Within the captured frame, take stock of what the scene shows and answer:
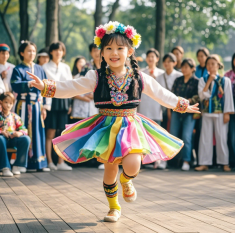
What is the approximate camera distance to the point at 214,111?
7715mm

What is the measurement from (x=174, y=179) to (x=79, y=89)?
300 centimetres

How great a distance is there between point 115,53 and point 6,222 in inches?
70.2

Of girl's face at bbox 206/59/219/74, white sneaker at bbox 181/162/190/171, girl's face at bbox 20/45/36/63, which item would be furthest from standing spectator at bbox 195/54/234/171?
girl's face at bbox 20/45/36/63

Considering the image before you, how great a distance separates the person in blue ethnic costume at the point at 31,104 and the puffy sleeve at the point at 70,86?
2886mm

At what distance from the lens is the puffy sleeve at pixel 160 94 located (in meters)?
4.39

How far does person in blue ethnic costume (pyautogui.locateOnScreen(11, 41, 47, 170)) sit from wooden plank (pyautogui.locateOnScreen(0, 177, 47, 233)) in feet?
5.58

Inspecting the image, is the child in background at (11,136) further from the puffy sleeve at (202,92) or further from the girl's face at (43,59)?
the puffy sleeve at (202,92)

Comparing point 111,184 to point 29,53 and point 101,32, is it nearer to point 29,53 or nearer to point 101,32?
point 101,32

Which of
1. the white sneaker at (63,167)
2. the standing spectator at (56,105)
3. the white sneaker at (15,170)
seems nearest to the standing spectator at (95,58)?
the standing spectator at (56,105)

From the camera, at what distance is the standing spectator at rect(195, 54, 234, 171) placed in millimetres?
7648

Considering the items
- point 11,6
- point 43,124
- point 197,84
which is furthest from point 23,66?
point 11,6

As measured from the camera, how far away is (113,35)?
424 cm

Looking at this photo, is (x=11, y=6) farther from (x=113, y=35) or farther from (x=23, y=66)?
(x=113, y=35)

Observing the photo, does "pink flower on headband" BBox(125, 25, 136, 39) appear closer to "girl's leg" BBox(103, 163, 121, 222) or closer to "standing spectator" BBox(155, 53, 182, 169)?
"girl's leg" BBox(103, 163, 121, 222)
